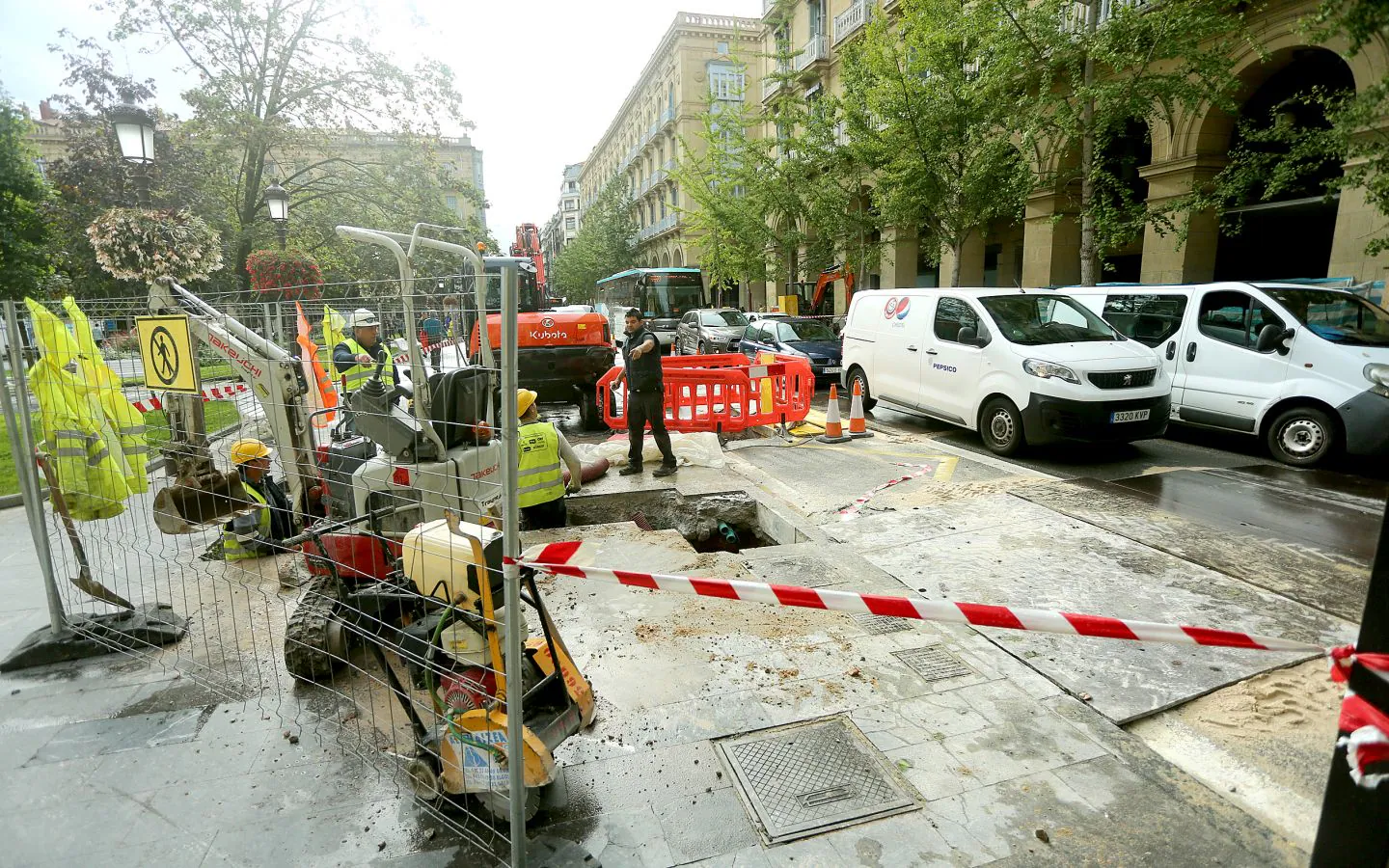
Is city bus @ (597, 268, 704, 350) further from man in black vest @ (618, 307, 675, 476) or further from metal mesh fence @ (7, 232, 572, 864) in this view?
metal mesh fence @ (7, 232, 572, 864)

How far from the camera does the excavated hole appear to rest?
6648mm

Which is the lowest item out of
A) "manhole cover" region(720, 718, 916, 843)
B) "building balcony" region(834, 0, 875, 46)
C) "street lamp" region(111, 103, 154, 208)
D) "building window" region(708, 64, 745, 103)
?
"manhole cover" region(720, 718, 916, 843)

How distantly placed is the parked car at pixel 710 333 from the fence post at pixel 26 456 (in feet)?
44.5

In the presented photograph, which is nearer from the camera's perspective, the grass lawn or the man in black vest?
the grass lawn

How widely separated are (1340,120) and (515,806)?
9802 millimetres

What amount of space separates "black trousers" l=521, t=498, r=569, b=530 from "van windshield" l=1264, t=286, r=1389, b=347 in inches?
321

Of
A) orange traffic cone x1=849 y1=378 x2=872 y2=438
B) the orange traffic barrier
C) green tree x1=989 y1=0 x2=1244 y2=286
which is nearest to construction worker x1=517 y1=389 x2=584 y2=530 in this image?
the orange traffic barrier

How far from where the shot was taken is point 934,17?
14250 millimetres

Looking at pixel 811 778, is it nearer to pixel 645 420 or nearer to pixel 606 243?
pixel 645 420

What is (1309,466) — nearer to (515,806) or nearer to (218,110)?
(515,806)

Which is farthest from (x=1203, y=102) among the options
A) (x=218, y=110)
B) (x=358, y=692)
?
(x=218, y=110)

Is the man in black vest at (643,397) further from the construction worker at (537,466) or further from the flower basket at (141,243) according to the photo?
the flower basket at (141,243)

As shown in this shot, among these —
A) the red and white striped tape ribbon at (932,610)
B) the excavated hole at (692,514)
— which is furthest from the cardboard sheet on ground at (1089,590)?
the red and white striped tape ribbon at (932,610)

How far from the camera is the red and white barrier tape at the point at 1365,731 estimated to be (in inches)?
57.4
